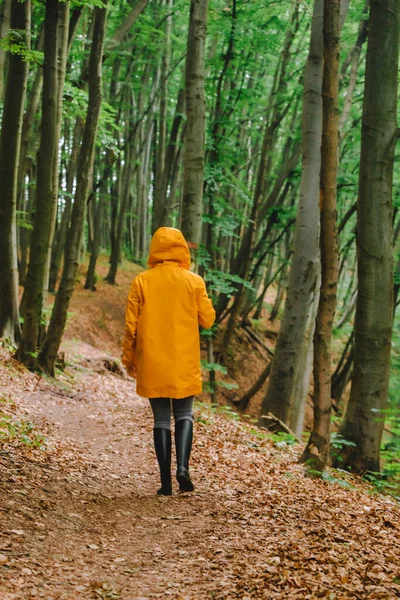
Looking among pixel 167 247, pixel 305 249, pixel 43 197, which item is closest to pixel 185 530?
pixel 167 247

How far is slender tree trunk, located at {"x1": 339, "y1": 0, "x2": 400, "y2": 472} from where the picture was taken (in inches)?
280

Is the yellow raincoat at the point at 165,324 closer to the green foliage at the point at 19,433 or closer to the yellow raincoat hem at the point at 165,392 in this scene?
the yellow raincoat hem at the point at 165,392

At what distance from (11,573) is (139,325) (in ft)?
7.78

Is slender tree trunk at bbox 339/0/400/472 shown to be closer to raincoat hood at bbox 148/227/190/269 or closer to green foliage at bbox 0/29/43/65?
raincoat hood at bbox 148/227/190/269

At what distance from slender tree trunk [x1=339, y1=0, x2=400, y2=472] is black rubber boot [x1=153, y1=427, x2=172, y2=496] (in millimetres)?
3143

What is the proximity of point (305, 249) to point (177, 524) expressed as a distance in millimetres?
6205

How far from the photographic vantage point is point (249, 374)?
21.3 meters

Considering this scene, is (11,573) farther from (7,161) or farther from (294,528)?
(7,161)

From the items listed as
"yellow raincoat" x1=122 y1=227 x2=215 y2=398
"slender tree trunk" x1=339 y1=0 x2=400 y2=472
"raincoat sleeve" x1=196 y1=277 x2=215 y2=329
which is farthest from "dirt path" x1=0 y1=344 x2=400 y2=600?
"raincoat sleeve" x1=196 y1=277 x2=215 y2=329

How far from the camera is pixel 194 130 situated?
849cm

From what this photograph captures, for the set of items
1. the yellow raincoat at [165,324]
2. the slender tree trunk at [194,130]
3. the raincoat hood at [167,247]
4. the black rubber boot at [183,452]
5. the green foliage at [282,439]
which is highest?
the slender tree trunk at [194,130]

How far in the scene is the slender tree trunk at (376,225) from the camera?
7121mm

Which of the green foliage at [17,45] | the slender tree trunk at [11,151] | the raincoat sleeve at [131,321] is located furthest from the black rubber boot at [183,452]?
the slender tree trunk at [11,151]

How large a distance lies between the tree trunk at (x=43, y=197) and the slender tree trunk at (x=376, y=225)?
4712mm
